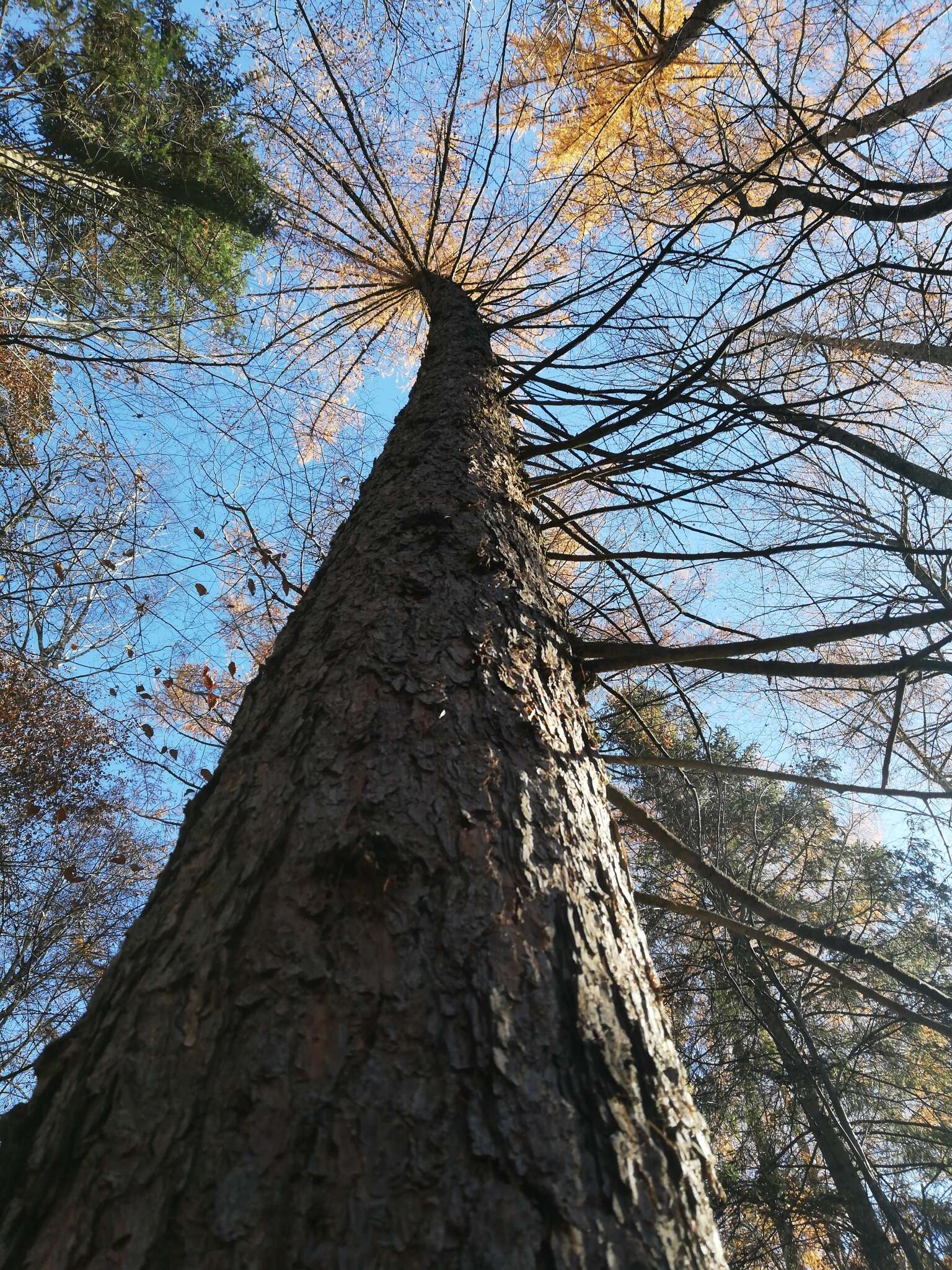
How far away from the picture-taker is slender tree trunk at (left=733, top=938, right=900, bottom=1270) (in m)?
4.57

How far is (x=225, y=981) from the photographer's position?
734mm

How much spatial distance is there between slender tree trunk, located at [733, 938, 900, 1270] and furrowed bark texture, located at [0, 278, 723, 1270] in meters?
5.09

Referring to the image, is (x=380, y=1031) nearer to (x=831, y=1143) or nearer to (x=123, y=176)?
(x=831, y=1143)

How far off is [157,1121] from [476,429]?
2069 millimetres

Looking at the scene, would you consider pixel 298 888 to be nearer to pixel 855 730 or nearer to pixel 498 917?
pixel 498 917

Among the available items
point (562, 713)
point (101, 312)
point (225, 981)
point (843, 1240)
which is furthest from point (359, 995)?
point (101, 312)

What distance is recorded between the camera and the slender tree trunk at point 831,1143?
457 centimetres

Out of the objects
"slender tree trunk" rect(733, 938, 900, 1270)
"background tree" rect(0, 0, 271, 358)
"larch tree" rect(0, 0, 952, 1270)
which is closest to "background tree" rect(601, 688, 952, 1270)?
"slender tree trunk" rect(733, 938, 900, 1270)

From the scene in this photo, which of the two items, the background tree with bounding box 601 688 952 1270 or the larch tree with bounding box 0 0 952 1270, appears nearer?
the larch tree with bounding box 0 0 952 1270

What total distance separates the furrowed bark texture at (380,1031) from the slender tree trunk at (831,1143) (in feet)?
16.7

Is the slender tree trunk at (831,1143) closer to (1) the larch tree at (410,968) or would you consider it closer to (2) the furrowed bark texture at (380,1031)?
(1) the larch tree at (410,968)

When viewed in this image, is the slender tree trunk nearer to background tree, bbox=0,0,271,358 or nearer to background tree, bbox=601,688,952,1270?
background tree, bbox=601,688,952,1270

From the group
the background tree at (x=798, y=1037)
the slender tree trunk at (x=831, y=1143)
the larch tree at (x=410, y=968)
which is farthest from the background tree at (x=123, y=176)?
the slender tree trunk at (x=831, y=1143)

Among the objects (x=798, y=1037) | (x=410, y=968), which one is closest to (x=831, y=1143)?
(x=798, y=1037)
